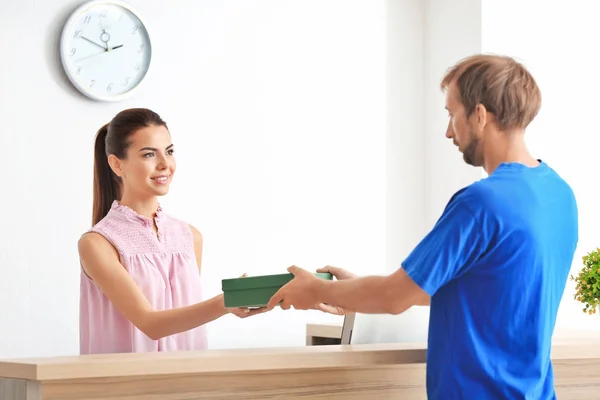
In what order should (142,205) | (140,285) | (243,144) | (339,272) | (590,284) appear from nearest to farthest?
(339,272)
(140,285)
(142,205)
(590,284)
(243,144)

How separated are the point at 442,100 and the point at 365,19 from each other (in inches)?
21.6

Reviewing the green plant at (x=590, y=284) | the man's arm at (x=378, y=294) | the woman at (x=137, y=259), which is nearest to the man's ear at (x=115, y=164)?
the woman at (x=137, y=259)

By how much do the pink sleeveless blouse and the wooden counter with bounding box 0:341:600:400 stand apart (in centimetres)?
45

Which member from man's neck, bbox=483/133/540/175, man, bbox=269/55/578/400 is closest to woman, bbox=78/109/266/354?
man, bbox=269/55/578/400

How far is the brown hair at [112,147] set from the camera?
7.87ft

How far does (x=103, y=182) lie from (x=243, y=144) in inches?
62.8

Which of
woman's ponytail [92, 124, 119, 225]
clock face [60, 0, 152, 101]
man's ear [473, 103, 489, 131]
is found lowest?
woman's ponytail [92, 124, 119, 225]

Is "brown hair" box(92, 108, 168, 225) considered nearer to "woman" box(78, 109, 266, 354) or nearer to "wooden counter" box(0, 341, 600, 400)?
"woman" box(78, 109, 266, 354)

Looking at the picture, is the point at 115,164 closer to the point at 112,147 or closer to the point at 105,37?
the point at 112,147

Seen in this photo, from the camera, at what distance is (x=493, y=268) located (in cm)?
164

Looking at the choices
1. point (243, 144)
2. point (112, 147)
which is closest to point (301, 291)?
point (112, 147)

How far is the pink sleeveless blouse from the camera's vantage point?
229 centimetres

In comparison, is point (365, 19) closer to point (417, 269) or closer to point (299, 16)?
point (299, 16)

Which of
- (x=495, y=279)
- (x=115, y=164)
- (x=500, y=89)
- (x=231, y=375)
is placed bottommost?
(x=231, y=375)
